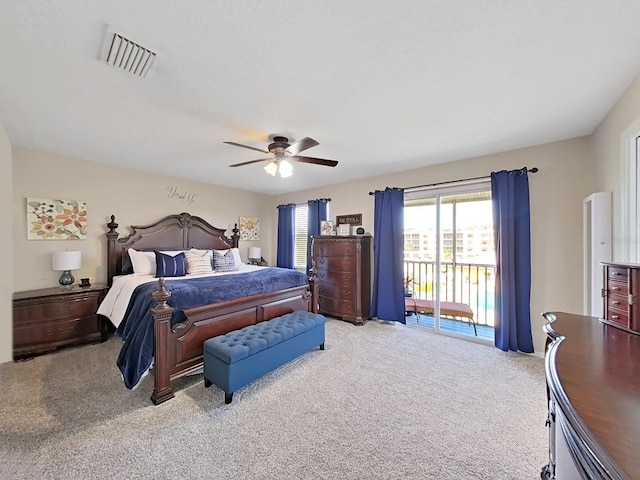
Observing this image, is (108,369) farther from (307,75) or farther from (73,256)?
(307,75)

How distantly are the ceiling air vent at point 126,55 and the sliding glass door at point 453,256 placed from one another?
11.7 ft

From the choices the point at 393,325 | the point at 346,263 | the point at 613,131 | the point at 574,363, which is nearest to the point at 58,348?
the point at 346,263

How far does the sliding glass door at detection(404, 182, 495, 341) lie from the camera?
3.79m

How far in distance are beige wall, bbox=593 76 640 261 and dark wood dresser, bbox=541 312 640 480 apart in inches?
49.6

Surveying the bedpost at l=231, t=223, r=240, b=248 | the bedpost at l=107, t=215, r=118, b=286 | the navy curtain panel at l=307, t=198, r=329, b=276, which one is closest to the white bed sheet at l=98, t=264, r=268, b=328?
the bedpost at l=107, t=215, r=118, b=286

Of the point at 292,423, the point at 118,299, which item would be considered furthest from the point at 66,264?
the point at 292,423

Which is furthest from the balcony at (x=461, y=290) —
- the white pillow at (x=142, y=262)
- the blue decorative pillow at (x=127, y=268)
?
the blue decorative pillow at (x=127, y=268)

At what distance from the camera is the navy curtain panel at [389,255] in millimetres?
4094

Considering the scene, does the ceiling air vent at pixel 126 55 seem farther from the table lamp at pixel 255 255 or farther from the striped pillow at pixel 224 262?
the table lamp at pixel 255 255

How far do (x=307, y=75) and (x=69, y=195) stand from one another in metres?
3.84

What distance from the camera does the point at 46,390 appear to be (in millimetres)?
2293

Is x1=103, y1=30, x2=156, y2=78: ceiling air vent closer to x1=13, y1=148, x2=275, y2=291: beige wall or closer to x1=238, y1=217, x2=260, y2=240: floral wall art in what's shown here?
x1=13, y1=148, x2=275, y2=291: beige wall

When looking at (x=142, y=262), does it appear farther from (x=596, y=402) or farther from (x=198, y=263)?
(x=596, y=402)

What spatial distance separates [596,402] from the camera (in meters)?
0.73
